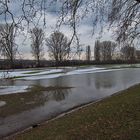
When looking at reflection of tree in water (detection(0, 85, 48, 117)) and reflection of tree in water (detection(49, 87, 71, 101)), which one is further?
reflection of tree in water (detection(49, 87, 71, 101))

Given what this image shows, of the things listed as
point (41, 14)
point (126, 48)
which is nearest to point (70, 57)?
point (41, 14)

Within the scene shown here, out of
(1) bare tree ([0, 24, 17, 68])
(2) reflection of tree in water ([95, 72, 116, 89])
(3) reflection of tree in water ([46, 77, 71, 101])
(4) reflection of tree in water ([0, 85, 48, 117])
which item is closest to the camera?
(1) bare tree ([0, 24, 17, 68])

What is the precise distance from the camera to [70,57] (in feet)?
23.2

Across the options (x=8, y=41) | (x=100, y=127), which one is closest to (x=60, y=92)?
(x=100, y=127)

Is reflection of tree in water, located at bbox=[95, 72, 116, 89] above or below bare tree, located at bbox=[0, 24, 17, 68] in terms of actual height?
below

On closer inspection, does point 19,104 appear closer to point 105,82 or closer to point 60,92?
point 60,92

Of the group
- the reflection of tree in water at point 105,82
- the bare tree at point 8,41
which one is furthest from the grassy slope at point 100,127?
the reflection of tree in water at point 105,82

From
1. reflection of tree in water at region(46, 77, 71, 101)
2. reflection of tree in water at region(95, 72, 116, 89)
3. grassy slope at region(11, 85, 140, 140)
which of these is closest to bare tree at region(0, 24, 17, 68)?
grassy slope at region(11, 85, 140, 140)

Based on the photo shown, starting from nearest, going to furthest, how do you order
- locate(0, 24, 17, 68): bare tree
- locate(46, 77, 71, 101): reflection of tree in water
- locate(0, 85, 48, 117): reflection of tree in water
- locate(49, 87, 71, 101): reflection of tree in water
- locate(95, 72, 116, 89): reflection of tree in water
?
locate(0, 24, 17, 68): bare tree → locate(0, 85, 48, 117): reflection of tree in water → locate(49, 87, 71, 101): reflection of tree in water → locate(46, 77, 71, 101): reflection of tree in water → locate(95, 72, 116, 89): reflection of tree in water

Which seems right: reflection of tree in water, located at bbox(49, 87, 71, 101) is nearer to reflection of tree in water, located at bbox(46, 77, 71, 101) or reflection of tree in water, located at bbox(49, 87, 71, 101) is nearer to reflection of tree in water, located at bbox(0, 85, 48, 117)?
reflection of tree in water, located at bbox(46, 77, 71, 101)

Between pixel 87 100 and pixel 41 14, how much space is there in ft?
36.6

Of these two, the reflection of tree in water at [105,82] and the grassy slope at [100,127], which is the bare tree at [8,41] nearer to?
the grassy slope at [100,127]

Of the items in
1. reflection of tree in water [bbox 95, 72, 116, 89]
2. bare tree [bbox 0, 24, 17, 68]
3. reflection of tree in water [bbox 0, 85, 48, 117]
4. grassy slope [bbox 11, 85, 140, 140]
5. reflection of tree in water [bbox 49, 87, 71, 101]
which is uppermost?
bare tree [bbox 0, 24, 17, 68]

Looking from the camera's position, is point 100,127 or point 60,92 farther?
point 60,92
